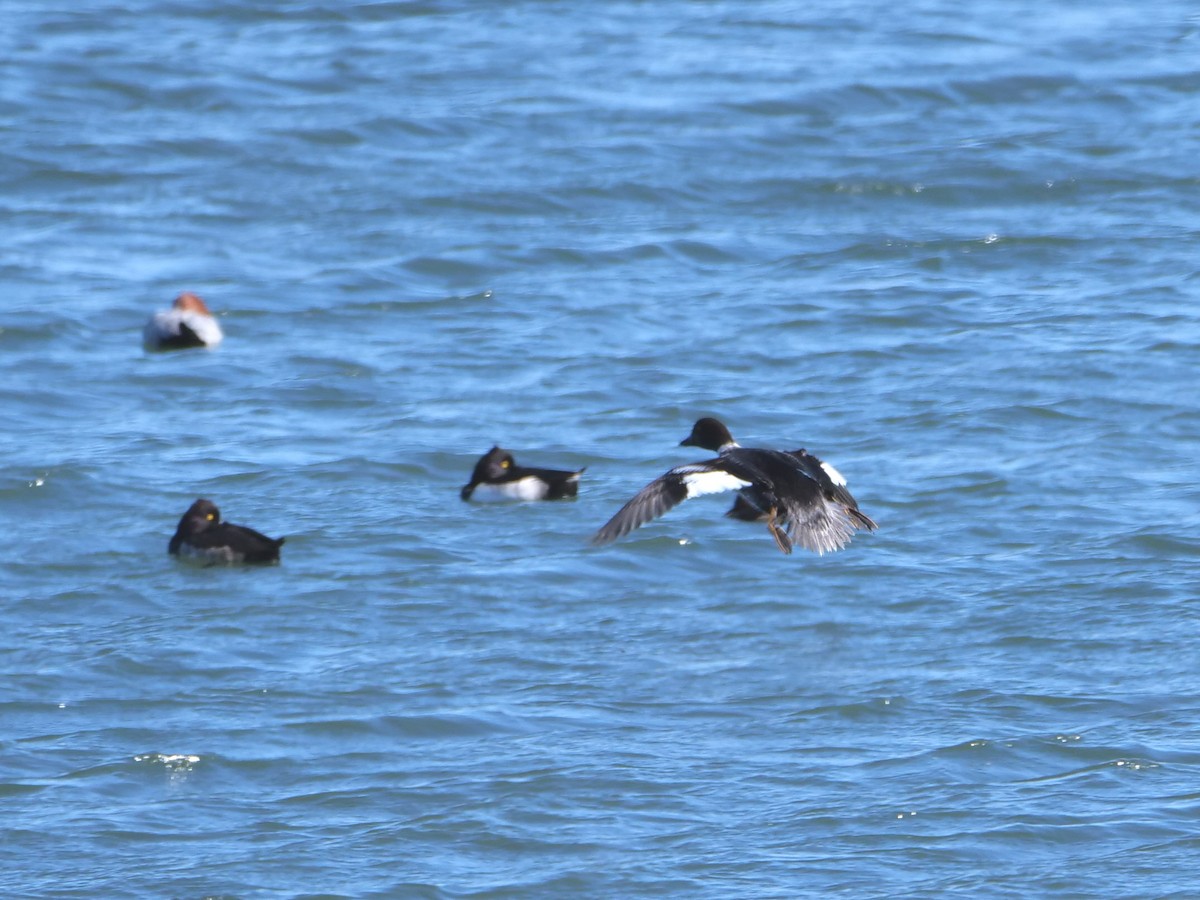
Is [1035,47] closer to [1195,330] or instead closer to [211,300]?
[1195,330]

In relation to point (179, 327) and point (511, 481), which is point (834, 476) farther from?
point (179, 327)

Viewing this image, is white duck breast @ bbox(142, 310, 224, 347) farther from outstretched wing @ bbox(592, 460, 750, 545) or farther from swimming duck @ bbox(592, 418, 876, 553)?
outstretched wing @ bbox(592, 460, 750, 545)

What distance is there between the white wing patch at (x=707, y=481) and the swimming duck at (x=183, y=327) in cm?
430

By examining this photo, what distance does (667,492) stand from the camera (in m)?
8.74

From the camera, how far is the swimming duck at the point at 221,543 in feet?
30.5

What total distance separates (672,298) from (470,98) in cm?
456

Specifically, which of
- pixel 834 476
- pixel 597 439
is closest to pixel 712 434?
pixel 597 439

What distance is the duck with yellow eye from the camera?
33.1 ft

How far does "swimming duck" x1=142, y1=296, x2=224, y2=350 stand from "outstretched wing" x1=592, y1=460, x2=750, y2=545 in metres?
4.25

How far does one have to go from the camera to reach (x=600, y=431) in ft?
37.0

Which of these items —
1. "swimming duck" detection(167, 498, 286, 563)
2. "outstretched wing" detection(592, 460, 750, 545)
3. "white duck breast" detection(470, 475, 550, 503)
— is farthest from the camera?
"white duck breast" detection(470, 475, 550, 503)

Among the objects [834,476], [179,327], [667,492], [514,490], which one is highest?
[179,327]

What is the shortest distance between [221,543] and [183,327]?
3.31 metres

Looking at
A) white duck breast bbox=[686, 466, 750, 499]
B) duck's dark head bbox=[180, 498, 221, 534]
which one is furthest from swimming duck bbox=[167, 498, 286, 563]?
white duck breast bbox=[686, 466, 750, 499]
